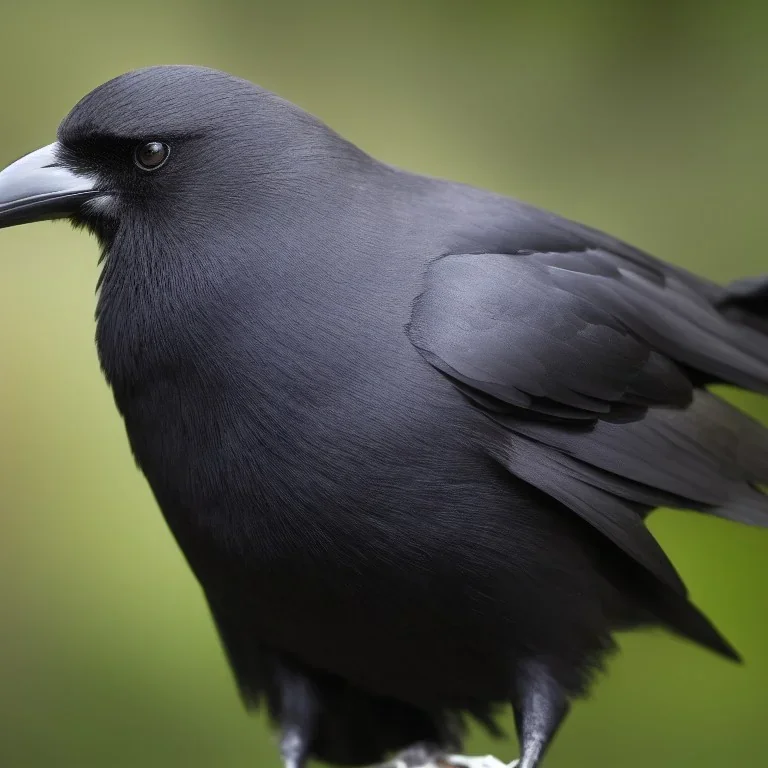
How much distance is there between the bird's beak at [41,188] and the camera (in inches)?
67.1

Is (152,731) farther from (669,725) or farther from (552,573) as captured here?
(552,573)

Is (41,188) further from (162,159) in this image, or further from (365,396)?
(365,396)

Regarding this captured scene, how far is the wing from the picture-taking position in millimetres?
1694

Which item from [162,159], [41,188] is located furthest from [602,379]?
[41,188]

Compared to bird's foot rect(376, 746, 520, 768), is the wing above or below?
above

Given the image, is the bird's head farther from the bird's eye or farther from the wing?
the wing

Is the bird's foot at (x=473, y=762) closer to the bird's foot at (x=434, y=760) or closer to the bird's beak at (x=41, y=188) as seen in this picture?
the bird's foot at (x=434, y=760)

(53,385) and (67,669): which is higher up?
(53,385)

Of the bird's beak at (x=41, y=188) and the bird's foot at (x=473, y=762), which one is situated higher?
the bird's beak at (x=41, y=188)

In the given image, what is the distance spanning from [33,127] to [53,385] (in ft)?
2.46

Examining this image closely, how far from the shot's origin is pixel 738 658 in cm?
221

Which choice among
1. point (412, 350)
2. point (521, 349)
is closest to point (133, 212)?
point (412, 350)

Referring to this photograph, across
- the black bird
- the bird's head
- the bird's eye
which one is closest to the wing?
the black bird

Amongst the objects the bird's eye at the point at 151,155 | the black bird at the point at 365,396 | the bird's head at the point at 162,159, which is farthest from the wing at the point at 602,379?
the bird's eye at the point at 151,155
